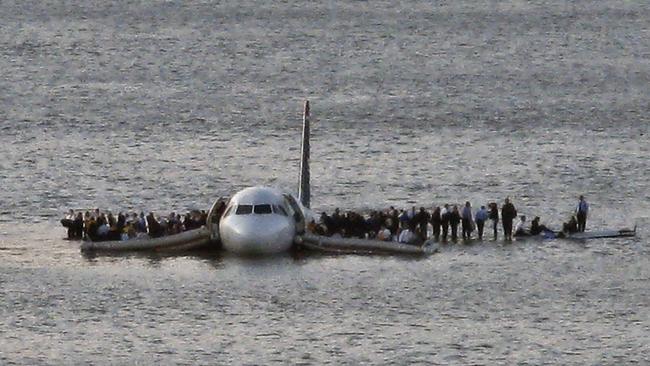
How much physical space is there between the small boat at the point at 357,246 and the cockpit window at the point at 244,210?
8.49 feet

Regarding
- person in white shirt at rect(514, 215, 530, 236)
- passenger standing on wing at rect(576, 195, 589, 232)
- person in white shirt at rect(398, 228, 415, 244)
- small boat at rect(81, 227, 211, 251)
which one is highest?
passenger standing on wing at rect(576, 195, 589, 232)

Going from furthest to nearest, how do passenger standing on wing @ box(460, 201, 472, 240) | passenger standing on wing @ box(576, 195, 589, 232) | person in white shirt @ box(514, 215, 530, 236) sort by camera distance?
passenger standing on wing @ box(576, 195, 589, 232), person in white shirt @ box(514, 215, 530, 236), passenger standing on wing @ box(460, 201, 472, 240)

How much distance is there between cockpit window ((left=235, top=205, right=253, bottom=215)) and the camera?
84.1 meters

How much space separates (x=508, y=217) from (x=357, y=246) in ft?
23.6

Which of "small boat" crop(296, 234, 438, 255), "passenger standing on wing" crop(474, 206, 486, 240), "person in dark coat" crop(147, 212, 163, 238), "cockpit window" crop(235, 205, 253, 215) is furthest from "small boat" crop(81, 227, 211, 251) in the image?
"passenger standing on wing" crop(474, 206, 486, 240)

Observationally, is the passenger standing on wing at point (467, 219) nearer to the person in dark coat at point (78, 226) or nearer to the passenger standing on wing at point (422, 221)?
the passenger standing on wing at point (422, 221)

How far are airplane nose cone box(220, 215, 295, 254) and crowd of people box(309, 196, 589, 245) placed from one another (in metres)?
3.17

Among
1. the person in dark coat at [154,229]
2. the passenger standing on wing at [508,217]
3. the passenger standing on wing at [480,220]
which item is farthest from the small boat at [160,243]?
the passenger standing on wing at [508,217]

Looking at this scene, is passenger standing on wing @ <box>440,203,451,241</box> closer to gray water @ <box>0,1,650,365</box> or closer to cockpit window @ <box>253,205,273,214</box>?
gray water @ <box>0,1,650,365</box>

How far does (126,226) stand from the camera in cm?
8700

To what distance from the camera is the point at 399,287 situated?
258ft

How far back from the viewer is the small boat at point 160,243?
280 ft

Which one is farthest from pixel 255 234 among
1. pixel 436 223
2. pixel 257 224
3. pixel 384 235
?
pixel 436 223

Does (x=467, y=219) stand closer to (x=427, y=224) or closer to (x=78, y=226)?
(x=427, y=224)
